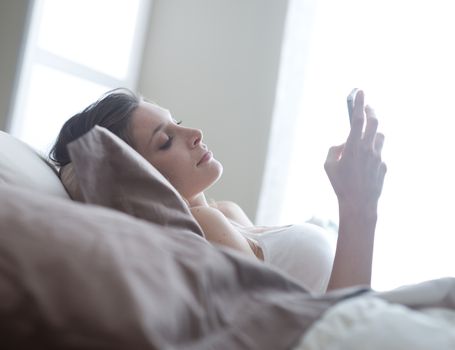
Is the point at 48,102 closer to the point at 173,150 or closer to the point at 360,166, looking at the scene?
Answer: the point at 173,150

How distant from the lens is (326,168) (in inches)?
48.7

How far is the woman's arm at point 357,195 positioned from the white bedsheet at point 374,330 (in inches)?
22.6

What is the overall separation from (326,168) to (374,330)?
2.55ft

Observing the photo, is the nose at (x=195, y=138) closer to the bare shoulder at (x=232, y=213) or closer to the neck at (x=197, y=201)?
the neck at (x=197, y=201)

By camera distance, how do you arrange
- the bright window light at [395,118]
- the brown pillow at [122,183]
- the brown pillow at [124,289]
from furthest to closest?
the bright window light at [395,118] → the brown pillow at [122,183] → the brown pillow at [124,289]

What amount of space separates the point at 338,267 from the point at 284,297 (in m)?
0.56

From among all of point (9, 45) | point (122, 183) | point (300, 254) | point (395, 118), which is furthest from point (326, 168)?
point (9, 45)

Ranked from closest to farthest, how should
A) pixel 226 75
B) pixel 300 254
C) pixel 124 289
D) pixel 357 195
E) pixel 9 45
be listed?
pixel 124 289 < pixel 357 195 < pixel 300 254 < pixel 9 45 < pixel 226 75

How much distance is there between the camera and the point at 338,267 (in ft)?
3.64

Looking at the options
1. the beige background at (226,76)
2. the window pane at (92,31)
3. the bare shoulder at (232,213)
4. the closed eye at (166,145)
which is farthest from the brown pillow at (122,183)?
the beige background at (226,76)

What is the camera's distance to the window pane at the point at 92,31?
267 centimetres

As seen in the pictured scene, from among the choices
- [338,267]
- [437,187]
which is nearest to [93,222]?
[338,267]

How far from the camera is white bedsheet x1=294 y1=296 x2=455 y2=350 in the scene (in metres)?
0.46

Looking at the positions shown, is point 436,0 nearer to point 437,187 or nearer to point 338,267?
point 437,187
